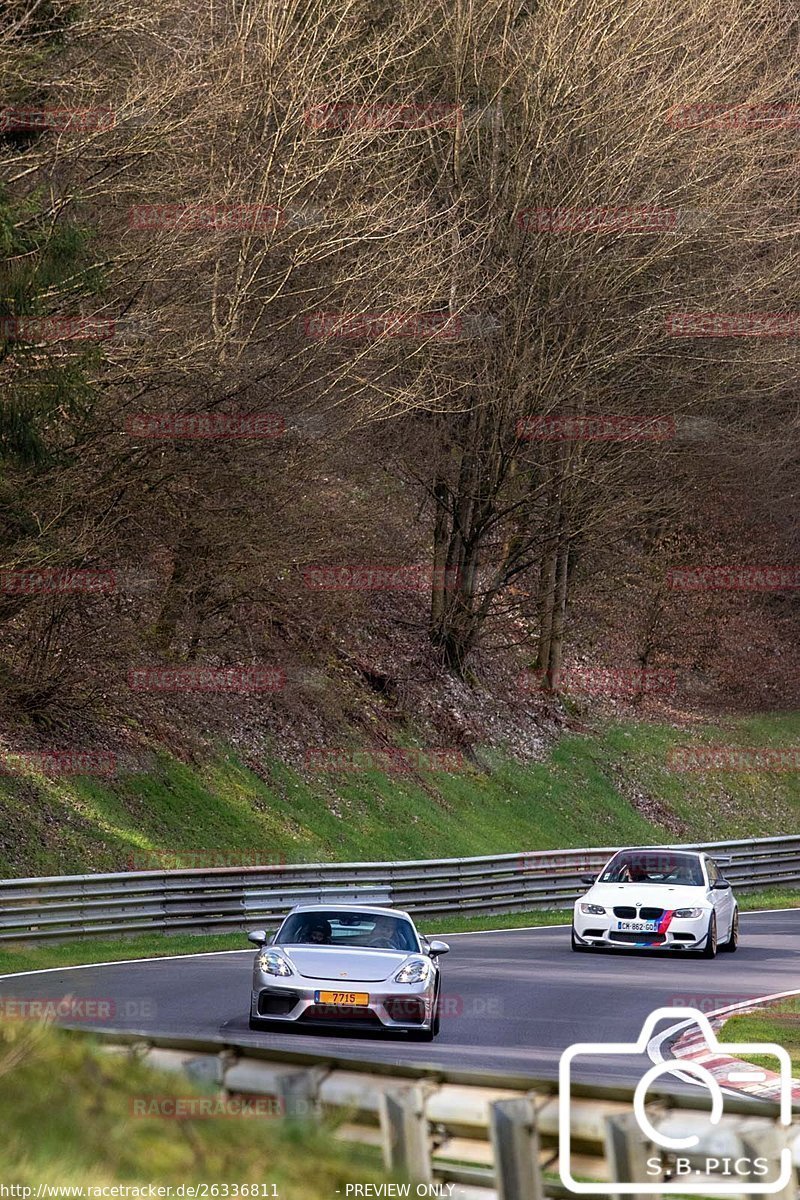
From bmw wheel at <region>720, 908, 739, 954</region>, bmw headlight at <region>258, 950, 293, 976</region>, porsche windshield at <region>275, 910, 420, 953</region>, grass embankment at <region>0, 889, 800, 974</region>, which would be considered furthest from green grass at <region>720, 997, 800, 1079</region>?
grass embankment at <region>0, 889, 800, 974</region>

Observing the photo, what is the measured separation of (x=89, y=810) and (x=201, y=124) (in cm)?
1081

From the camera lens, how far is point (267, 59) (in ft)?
89.4

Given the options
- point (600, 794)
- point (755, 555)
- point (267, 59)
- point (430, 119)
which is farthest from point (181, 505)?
point (755, 555)

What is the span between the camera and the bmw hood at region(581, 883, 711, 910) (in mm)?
22250

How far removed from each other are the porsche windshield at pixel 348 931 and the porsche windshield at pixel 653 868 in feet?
27.2

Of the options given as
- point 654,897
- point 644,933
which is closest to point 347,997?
point 644,933

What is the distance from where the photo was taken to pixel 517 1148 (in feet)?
16.3

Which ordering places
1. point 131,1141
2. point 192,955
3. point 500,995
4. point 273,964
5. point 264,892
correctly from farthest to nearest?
point 264,892 → point 192,955 → point 500,995 → point 273,964 → point 131,1141

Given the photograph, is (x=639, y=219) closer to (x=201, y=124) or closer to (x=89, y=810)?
(x=201, y=124)

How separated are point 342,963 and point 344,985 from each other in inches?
10.1

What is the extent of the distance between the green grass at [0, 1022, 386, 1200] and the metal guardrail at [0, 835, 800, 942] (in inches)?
593

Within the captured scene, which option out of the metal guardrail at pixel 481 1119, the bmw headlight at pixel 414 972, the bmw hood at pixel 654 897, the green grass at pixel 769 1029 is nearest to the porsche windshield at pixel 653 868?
the bmw hood at pixel 654 897

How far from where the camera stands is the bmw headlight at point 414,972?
14.4 metres

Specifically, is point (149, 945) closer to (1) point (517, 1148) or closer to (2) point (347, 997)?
(2) point (347, 997)
